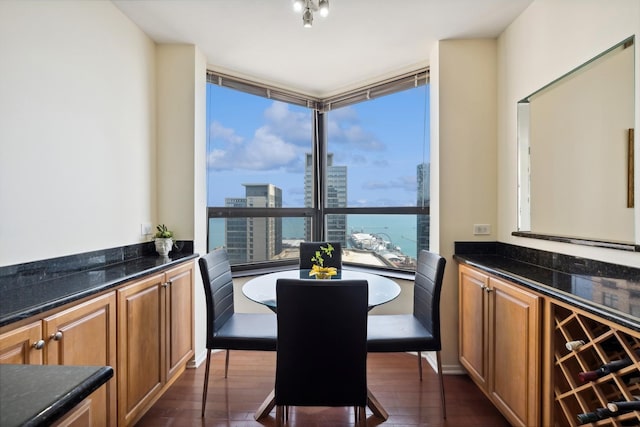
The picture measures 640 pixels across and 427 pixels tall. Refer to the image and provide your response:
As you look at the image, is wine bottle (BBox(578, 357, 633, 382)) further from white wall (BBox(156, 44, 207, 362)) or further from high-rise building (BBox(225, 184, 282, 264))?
high-rise building (BBox(225, 184, 282, 264))

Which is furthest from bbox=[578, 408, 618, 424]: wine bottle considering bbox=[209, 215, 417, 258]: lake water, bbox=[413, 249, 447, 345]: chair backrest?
bbox=[209, 215, 417, 258]: lake water

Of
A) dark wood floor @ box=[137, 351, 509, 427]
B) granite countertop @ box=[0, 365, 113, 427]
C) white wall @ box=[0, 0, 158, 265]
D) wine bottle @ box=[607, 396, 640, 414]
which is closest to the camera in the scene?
granite countertop @ box=[0, 365, 113, 427]

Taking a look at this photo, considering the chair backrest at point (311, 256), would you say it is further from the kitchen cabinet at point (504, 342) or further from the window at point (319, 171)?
the kitchen cabinet at point (504, 342)

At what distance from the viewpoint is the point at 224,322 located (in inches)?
84.4

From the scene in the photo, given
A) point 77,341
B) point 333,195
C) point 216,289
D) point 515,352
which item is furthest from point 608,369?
point 333,195

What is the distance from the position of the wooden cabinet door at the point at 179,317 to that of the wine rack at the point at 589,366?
7.08ft

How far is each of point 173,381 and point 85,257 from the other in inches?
41.9

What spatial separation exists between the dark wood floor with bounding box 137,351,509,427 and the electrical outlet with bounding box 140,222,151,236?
1.13m

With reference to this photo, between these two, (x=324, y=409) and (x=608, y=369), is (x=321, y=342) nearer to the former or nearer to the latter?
(x=324, y=409)

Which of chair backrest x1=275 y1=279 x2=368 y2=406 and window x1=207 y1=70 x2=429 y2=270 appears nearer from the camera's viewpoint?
chair backrest x1=275 y1=279 x2=368 y2=406

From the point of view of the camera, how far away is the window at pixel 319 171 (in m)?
3.07

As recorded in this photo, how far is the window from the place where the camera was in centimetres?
307

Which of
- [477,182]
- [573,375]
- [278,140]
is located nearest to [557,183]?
[477,182]

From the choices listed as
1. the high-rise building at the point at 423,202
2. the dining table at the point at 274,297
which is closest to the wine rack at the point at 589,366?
the dining table at the point at 274,297
